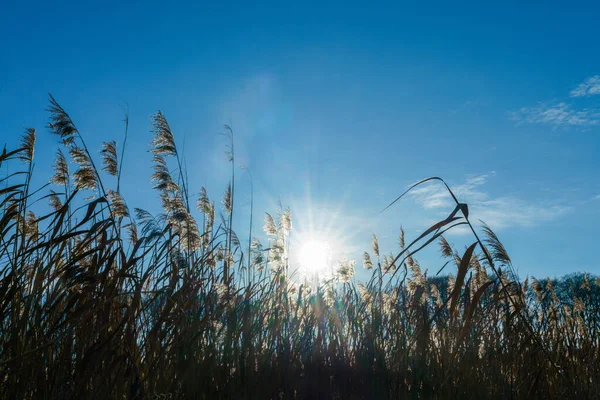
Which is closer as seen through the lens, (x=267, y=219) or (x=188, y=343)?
(x=188, y=343)

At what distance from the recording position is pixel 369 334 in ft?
12.9

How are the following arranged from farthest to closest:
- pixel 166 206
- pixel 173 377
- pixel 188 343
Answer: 1. pixel 166 206
2. pixel 188 343
3. pixel 173 377

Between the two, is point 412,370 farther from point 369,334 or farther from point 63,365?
point 63,365

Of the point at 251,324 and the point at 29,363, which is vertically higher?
the point at 251,324

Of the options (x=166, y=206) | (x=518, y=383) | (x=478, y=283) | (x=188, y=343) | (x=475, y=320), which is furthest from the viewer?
(x=478, y=283)

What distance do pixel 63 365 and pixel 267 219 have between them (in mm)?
4628

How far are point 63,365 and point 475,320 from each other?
3.51m

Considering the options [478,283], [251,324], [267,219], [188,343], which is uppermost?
[267,219]

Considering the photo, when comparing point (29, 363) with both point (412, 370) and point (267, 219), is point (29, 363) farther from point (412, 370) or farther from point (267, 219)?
point (267, 219)

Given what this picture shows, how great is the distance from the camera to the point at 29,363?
7.83ft

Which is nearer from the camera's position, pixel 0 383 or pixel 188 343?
pixel 0 383

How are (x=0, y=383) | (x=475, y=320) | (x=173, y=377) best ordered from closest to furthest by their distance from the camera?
(x=0, y=383) → (x=173, y=377) → (x=475, y=320)

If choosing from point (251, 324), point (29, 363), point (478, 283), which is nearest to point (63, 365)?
point (29, 363)

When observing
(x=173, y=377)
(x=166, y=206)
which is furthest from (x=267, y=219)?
(x=173, y=377)
